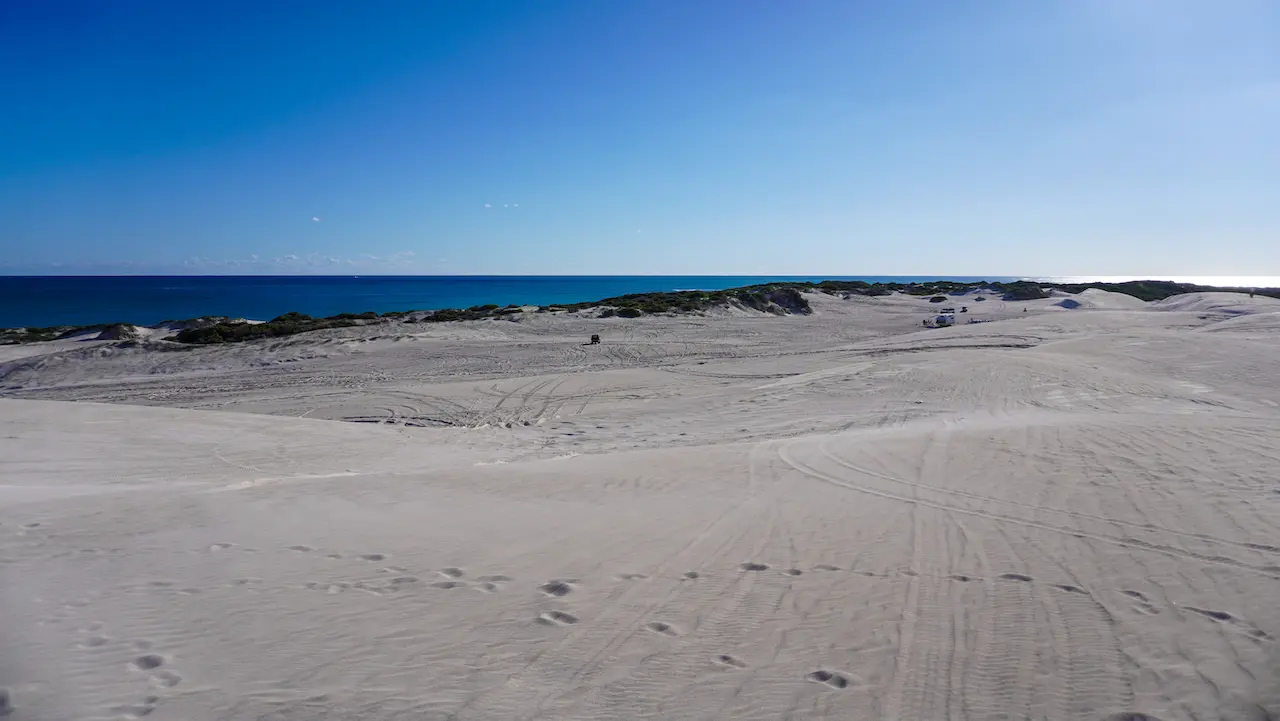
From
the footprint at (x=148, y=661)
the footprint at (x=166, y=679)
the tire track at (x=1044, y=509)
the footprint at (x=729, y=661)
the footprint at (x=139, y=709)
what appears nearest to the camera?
the footprint at (x=139, y=709)

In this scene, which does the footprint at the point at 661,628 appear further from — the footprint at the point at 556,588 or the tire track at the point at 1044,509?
the tire track at the point at 1044,509

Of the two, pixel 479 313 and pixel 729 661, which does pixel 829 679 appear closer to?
pixel 729 661

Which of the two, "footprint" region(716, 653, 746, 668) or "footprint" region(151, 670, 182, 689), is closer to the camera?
"footprint" region(151, 670, 182, 689)

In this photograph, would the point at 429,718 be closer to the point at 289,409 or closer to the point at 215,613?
the point at 215,613

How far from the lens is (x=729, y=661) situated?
13.6ft

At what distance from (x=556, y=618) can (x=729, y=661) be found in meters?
1.31

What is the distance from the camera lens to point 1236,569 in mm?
5488

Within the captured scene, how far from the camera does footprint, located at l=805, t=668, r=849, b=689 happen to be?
391 cm

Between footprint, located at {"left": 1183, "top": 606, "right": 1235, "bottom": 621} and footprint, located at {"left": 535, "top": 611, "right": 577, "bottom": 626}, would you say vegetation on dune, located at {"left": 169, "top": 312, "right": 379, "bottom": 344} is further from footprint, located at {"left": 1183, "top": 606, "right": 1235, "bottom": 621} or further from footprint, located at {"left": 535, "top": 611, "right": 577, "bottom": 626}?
footprint, located at {"left": 1183, "top": 606, "right": 1235, "bottom": 621}

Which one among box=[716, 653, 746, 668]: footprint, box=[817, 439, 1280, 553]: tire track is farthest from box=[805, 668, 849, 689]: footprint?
box=[817, 439, 1280, 553]: tire track

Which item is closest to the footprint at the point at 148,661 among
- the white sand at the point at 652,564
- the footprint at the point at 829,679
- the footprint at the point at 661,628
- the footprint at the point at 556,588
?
the white sand at the point at 652,564

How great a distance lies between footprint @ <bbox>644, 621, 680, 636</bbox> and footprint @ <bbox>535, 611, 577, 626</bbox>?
552mm

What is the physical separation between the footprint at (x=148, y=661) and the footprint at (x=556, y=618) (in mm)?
2324

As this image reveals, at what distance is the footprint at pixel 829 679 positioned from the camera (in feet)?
12.8
